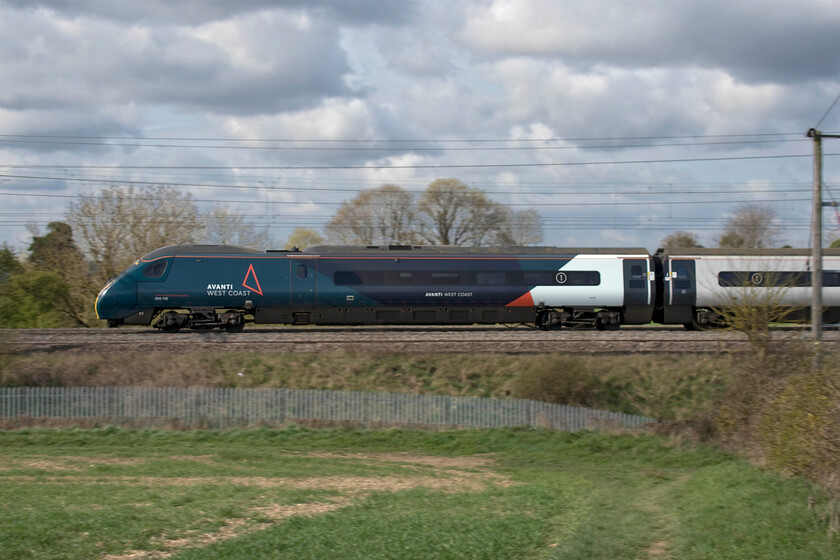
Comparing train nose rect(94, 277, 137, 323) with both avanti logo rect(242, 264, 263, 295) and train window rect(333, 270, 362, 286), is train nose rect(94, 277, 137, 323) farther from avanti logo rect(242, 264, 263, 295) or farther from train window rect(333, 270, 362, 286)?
train window rect(333, 270, 362, 286)

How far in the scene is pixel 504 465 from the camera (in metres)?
16.3

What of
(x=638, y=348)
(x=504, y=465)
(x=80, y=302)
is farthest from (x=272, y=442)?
(x=80, y=302)

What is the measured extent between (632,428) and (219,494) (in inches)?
485

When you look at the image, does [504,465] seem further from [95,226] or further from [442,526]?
[95,226]

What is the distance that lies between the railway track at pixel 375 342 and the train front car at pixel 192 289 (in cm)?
134

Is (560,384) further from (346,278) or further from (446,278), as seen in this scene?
(346,278)

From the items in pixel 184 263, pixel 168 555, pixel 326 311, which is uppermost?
pixel 184 263

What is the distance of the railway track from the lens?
22.5 metres

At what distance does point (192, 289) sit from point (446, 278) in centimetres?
952

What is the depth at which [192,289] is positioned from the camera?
1025 inches

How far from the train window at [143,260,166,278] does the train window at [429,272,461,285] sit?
398 inches

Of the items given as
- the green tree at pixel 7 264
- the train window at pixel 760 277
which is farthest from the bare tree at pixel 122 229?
the train window at pixel 760 277

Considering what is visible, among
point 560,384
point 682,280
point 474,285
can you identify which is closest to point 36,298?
point 474,285

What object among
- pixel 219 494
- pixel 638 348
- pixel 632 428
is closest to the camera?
pixel 219 494
